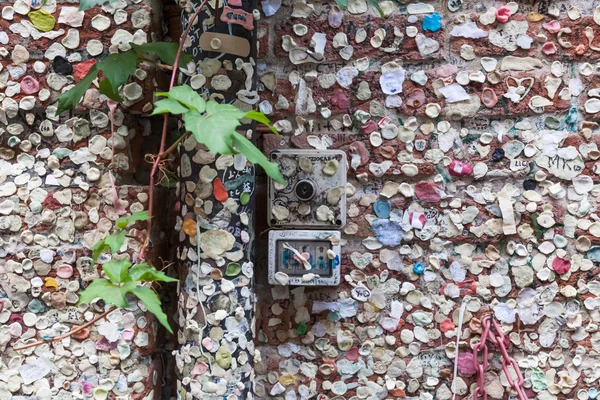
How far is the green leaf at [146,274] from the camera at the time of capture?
2.96 ft

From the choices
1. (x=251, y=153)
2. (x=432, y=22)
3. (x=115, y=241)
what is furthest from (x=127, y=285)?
(x=432, y=22)

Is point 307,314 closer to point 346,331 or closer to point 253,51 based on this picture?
point 346,331

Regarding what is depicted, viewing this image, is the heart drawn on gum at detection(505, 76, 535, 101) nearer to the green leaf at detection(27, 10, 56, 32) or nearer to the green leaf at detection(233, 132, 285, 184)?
the green leaf at detection(233, 132, 285, 184)

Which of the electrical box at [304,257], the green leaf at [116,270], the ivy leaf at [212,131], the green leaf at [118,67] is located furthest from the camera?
the electrical box at [304,257]

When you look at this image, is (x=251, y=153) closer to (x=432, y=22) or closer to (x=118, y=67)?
(x=118, y=67)

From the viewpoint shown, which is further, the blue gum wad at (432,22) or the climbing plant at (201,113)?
the blue gum wad at (432,22)

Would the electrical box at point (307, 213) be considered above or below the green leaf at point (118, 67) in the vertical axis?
below

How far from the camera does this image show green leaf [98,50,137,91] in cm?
106

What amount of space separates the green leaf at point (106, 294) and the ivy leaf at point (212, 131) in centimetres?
29

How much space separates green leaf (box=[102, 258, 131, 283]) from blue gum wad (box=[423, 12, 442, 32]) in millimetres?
881

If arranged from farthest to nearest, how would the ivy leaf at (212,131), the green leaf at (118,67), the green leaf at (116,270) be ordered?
the green leaf at (118,67) < the green leaf at (116,270) < the ivy leaf at (212,131)

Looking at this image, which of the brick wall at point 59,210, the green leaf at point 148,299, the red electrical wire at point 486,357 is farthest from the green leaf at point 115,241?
the red electrical wire at point 486,357

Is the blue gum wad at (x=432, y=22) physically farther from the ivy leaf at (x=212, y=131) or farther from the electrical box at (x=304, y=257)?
the ivy leaf at (x=212, y=131)

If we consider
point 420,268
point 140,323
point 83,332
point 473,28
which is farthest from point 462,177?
point 83,332
